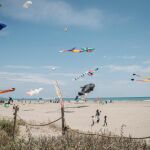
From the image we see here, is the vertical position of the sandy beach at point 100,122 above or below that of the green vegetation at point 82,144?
above

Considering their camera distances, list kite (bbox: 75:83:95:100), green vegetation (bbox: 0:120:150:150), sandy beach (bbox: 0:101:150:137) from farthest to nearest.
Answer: kite (bbox: 75:83:95:100) → sandy beach (bbox: 0:101:150:137) → green vegetation (bbox: 0:120:150:150)

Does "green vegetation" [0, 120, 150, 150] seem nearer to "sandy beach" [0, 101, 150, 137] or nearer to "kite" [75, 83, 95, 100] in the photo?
"sandy beach" [0, 101, 150, 137]

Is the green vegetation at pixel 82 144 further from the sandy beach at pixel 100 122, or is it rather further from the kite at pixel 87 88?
the kite at pixel 87 88

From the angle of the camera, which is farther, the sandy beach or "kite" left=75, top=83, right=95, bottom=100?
"kite" left=75, top=83, right=95, bottom=100

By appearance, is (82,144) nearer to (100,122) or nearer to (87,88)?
(100,122)

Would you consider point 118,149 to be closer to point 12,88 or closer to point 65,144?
point 65,144

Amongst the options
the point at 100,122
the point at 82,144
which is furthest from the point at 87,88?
the point at 82,144

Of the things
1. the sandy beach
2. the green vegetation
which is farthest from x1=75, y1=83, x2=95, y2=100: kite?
the green vegetation

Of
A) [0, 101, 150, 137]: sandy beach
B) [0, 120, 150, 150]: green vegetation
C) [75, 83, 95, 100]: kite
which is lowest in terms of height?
[0, 120, 150, 150]: green vegetation

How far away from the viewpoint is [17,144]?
19.8 ft

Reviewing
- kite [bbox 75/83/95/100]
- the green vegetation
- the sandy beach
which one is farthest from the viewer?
kite [bbox 75/83/95/100]

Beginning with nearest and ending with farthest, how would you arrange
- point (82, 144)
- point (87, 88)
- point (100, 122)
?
point (82, 144), point (100, 122), point (87, 88)

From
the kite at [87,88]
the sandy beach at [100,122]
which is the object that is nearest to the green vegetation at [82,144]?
the sandy beach at [100,122]

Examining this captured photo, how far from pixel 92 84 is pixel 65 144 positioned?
152ft
